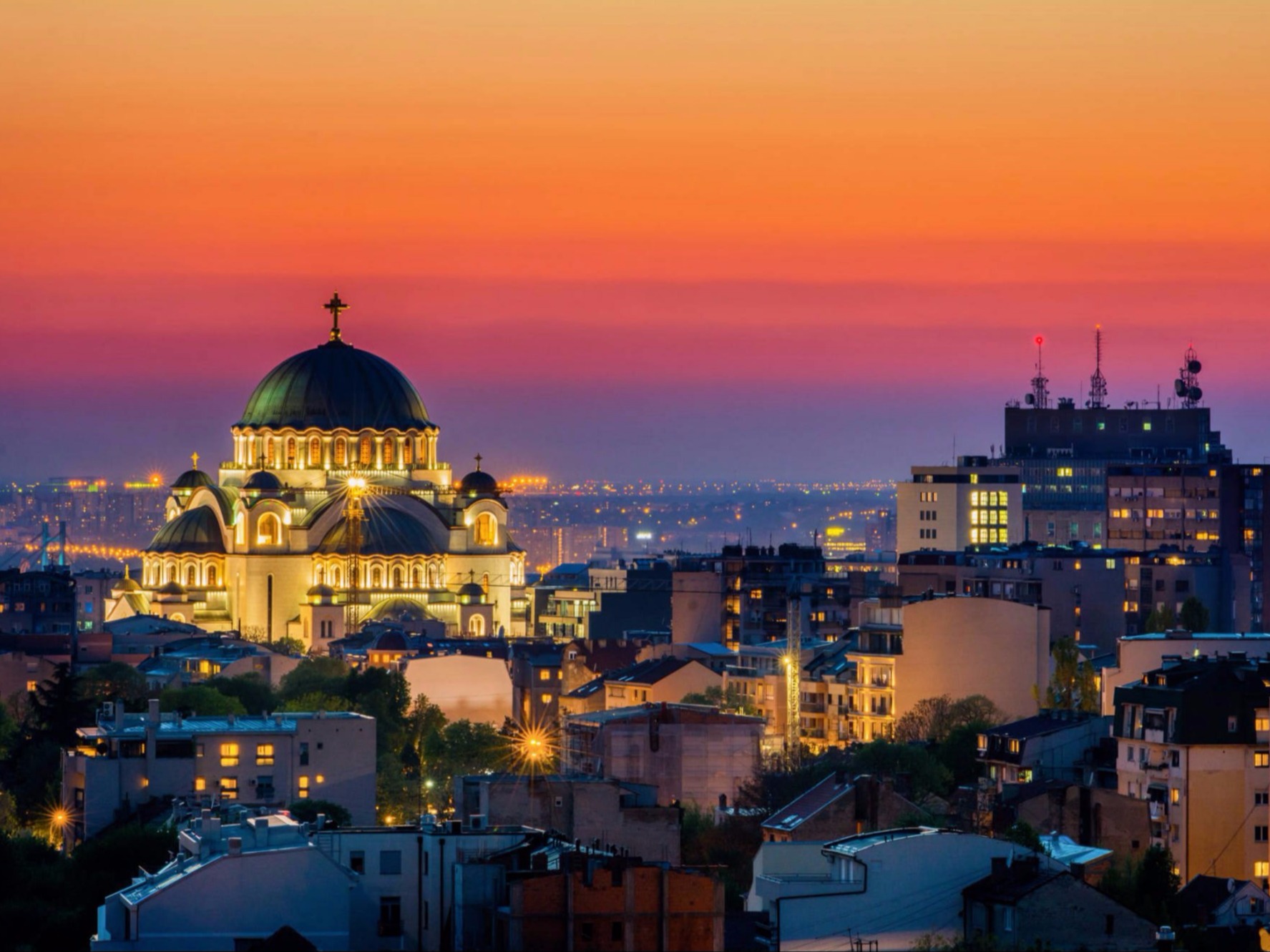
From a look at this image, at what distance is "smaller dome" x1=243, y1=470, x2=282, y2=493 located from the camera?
16038 centimetres

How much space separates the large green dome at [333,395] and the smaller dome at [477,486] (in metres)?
3.33

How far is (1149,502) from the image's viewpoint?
173125 millimetres

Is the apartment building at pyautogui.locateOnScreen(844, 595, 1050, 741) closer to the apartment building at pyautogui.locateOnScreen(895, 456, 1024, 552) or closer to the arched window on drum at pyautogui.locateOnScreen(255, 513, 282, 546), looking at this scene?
the arched window on drum at pyautogui.locateOnScreen(255, 513, 282, 546)

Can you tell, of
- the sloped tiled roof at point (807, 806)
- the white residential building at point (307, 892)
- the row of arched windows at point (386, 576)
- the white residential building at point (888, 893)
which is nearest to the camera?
the white residential building at point (307, 892)

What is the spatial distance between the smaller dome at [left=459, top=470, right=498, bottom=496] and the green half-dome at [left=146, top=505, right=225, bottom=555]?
465 inches

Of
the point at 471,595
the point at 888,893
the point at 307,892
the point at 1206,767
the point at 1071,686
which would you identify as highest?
the point at 471,595

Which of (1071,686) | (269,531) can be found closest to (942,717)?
(1071,686)

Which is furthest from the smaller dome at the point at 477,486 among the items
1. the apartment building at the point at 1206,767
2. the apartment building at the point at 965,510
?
the apartment building at the point at 1206,767

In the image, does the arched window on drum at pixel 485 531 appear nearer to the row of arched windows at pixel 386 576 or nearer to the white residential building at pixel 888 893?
the row of arched windows at pixel 386 576

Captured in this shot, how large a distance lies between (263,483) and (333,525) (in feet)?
12.5

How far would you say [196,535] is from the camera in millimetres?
161250

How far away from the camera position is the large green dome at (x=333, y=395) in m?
164

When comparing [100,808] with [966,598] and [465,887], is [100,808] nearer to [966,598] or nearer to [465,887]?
[465,887]

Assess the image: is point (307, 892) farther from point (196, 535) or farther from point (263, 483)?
point (196, 535)
